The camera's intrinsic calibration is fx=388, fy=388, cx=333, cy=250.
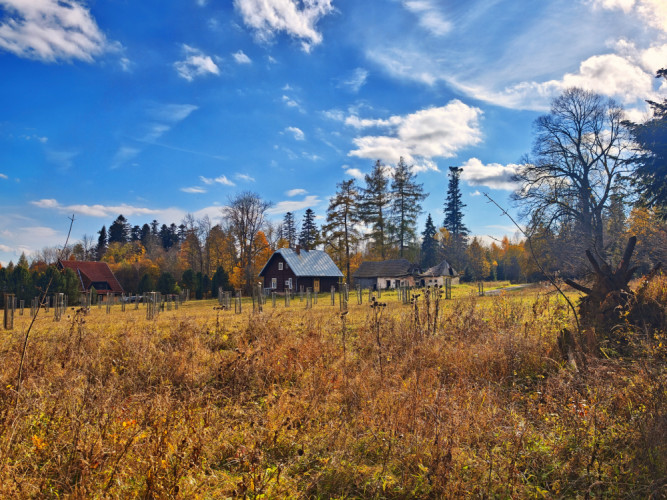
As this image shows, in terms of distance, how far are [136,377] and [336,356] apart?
12.2 feet

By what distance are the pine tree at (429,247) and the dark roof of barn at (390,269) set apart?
1843cm

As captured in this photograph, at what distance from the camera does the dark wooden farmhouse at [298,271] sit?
135ft

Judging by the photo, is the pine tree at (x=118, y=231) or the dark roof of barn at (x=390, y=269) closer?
the dark roof of barn at (x=390, y=269)

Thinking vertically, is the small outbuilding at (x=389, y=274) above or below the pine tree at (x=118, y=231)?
below

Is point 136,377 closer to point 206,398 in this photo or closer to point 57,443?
point 206,398

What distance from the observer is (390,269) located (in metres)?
44.8

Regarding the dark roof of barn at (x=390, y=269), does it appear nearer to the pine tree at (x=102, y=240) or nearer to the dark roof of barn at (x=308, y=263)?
the dark roof of barn at (x=308, y=263)

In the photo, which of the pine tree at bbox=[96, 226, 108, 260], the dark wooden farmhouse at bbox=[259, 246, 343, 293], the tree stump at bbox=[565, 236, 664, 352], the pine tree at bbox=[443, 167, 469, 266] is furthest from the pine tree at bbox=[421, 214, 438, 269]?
the pine tree at bbox=[96, 226, 108, 260]

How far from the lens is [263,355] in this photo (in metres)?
7.53

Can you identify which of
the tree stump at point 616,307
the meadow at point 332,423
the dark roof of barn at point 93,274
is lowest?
the meadow at point 332,423

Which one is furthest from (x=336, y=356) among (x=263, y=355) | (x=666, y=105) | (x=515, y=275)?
(x=515, y=275)

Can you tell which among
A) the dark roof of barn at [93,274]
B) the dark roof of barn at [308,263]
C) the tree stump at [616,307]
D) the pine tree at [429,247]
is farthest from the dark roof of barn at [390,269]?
the tree stump at [616,307]

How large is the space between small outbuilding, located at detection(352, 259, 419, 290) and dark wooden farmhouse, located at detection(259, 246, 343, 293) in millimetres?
3735

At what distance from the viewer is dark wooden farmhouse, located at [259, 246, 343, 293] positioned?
4122cm
